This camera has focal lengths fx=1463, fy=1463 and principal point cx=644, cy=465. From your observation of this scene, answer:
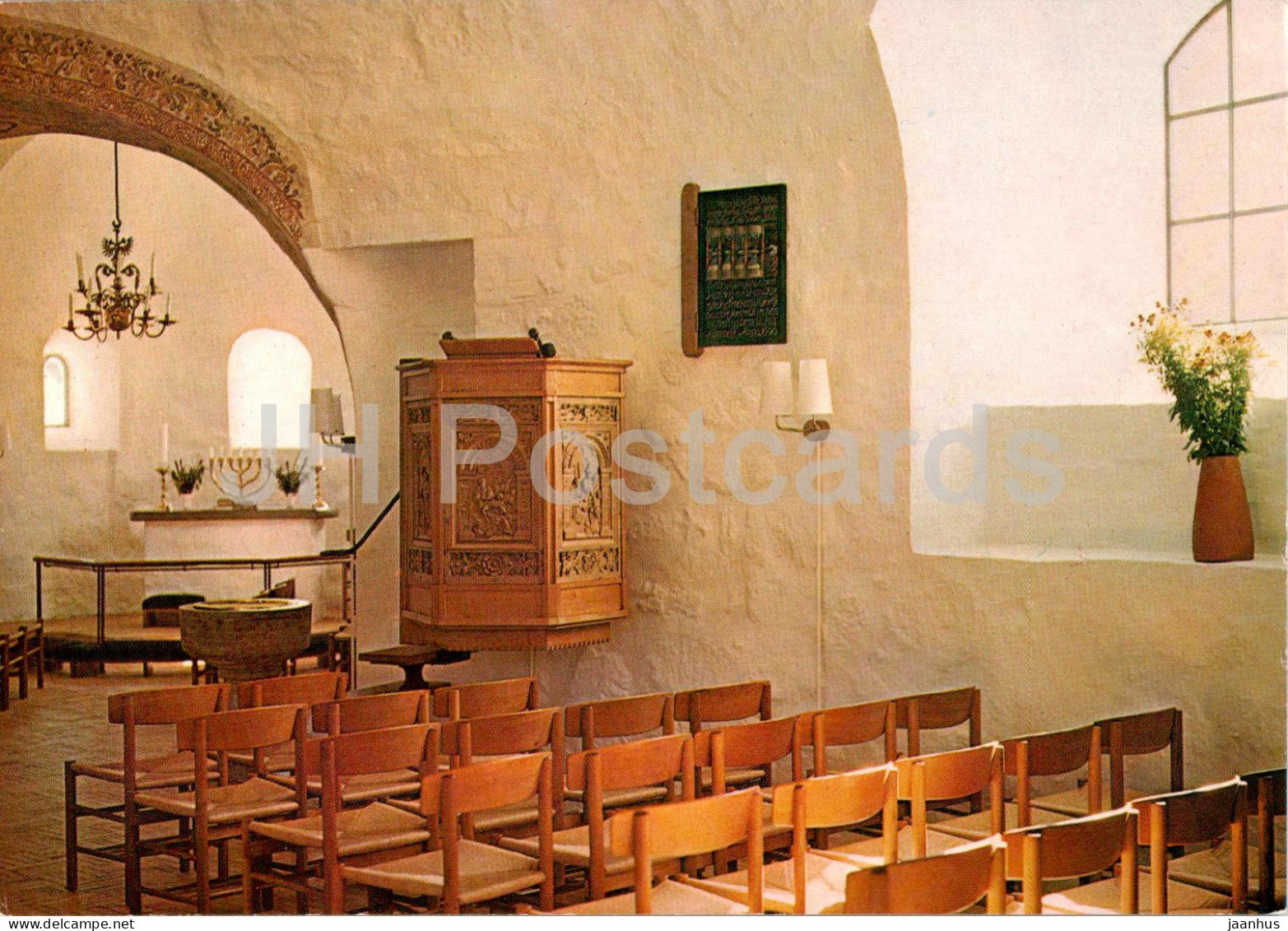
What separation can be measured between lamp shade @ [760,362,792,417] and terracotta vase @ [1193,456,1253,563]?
2062mm

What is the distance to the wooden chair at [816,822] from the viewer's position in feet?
13.5

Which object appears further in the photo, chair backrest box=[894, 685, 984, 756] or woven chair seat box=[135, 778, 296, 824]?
chair backrest box=[894, 685, 984, 756]

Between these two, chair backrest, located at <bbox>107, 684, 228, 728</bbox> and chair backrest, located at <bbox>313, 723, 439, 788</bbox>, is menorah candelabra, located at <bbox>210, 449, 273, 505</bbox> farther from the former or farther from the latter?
chair backrest, located at <bbox>313, 723, 439, 788</bbox>

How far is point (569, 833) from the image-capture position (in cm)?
500

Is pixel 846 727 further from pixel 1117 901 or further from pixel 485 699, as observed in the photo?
pixel 485 699

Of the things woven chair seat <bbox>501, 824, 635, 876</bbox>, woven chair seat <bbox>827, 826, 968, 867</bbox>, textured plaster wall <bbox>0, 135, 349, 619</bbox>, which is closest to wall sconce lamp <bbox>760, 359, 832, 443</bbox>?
woven chair seat <bbox>827, 826, 968, 867</bbox>

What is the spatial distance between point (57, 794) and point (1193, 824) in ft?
20.4

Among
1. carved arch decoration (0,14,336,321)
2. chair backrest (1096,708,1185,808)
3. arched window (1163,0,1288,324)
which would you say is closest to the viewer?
chair backrest (1096,708,1185,808)

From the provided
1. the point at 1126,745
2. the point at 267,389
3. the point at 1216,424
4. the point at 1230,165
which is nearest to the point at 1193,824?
the point at 1126,745

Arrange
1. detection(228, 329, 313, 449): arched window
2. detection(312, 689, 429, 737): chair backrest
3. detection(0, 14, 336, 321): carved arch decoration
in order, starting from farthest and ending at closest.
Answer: detection(228, 329, 313, 449): arched window < detection(0, 14, 336, 321): carved arch decoration < detection(312, 689, 429, 737): chair backrest

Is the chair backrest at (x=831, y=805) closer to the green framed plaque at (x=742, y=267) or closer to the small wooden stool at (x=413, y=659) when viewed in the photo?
the green framed plaque at (x=742, y=267)

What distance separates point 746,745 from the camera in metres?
5.09

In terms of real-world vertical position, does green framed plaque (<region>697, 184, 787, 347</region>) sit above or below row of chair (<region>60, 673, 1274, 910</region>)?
above

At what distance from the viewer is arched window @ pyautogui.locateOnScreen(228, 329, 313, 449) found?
54.0 ft
